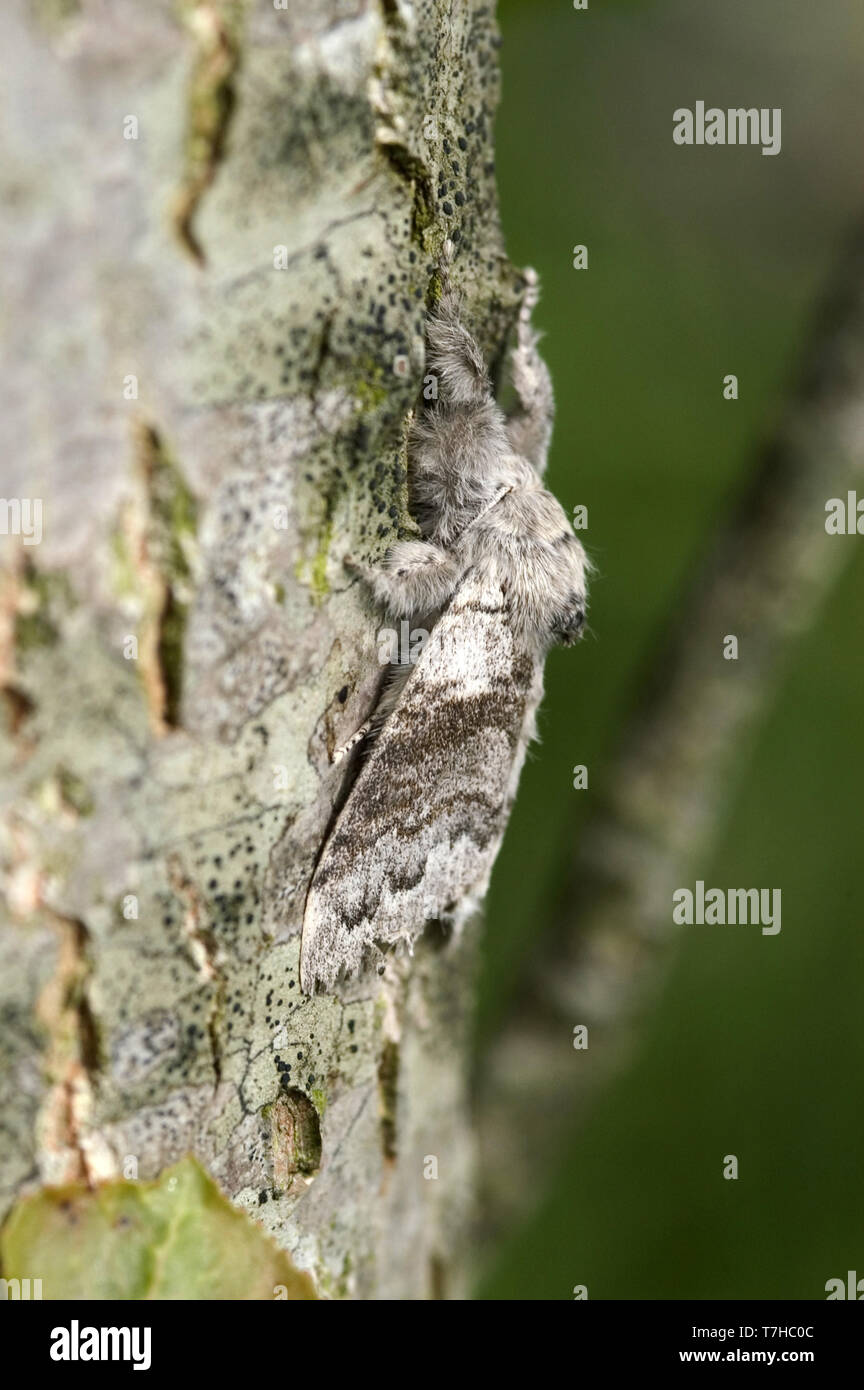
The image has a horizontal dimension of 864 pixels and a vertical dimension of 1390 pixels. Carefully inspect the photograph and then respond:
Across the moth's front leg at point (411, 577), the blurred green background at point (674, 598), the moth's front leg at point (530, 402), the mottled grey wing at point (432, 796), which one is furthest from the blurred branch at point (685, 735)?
the blurred green background at point (674, 598)

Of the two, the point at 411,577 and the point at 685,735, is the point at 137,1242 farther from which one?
the point at 685,735

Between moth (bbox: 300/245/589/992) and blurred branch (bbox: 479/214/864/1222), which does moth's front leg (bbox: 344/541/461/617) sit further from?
blurred branch (bbox: 479/214/864/1222)

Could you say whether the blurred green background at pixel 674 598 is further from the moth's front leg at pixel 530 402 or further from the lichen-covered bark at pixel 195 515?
the lichen-covered bark at pixel 195 515

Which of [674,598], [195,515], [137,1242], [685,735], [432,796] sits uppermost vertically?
[674,598]

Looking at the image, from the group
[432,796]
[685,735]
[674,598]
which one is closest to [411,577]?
[432,796]

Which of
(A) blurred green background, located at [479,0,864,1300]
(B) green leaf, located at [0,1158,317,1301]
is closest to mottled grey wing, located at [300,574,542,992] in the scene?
(B) green leaf, located at [0,1158,317,1301]
